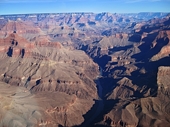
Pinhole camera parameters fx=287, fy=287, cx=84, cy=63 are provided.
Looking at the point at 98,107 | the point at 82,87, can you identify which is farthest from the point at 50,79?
the point at 98,107

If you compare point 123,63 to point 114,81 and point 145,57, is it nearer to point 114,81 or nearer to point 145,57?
point 145,57

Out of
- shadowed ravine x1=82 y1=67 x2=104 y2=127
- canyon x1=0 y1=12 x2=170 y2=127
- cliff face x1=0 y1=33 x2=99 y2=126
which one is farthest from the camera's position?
cliff face x1=0 y1=33 x2=99 y2=126

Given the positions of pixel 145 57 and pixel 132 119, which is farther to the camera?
pixel 145 57

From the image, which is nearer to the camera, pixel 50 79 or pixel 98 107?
pixel 98 107

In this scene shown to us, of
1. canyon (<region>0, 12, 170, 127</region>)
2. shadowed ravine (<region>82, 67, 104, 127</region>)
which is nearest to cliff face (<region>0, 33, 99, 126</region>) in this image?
canyon (<region>0, 12, 170, 127</region>)

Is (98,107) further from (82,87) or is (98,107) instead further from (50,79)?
(50,79)

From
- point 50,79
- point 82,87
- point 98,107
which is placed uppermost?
point 50,79

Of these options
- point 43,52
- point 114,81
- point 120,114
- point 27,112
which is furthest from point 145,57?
point 27,112

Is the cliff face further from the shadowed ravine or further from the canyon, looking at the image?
the shadowed ravine

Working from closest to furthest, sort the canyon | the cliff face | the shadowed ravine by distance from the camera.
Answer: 1. the canyon
2. the shadowed ravine
3. the cliff face

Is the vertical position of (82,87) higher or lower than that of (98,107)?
higher

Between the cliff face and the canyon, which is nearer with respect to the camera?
the canyon
